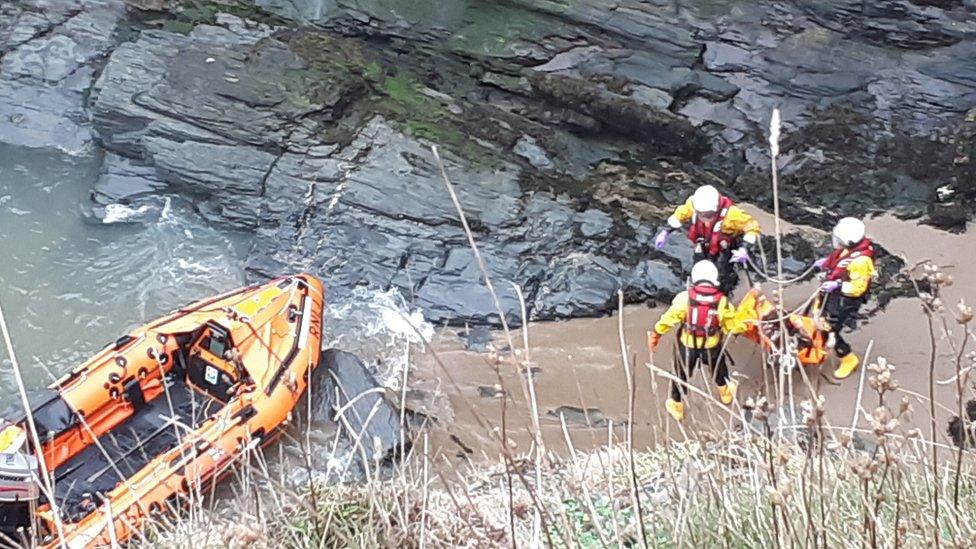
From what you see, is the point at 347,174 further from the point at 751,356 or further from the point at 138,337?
the point at 751,356

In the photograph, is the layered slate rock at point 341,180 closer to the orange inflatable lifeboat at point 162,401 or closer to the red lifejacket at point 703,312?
the orange inflatable lifeboat at point 162,401

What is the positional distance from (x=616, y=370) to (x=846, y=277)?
5.50ft

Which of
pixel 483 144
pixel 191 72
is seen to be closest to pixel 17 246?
pixel 191 72

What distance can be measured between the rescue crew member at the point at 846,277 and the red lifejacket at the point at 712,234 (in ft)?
2.28

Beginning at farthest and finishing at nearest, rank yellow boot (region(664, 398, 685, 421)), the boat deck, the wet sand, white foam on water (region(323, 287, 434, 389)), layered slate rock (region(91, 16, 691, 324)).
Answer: layered slate rock (region(91, 16, 691, 324))
white foam on water (region(323, 287, 434, 389))
the wet sand
the boat deck
yellow boot (region(664, 398, 685, 421))

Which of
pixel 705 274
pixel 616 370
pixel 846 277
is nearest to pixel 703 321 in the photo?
pixel 705 274

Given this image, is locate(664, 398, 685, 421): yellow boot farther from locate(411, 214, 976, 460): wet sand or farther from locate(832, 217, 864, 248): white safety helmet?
locate(832, 217, 864, 248): white safety helmet

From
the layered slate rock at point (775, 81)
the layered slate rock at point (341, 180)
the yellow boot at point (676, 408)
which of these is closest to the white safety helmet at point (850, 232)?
the yellow boot at point (676, 408)

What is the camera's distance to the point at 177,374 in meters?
6.27

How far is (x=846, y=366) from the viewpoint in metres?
6.05

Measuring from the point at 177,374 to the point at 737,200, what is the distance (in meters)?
4.75

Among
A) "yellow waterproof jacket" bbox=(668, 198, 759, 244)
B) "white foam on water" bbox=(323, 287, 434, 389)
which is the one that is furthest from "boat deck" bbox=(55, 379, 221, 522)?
"yellow waterproof jacket" bbox=(668, 198, 759, 244)

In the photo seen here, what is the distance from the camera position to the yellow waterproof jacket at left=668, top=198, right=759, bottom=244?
20.4 ft

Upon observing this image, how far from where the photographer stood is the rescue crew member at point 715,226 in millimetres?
6285
